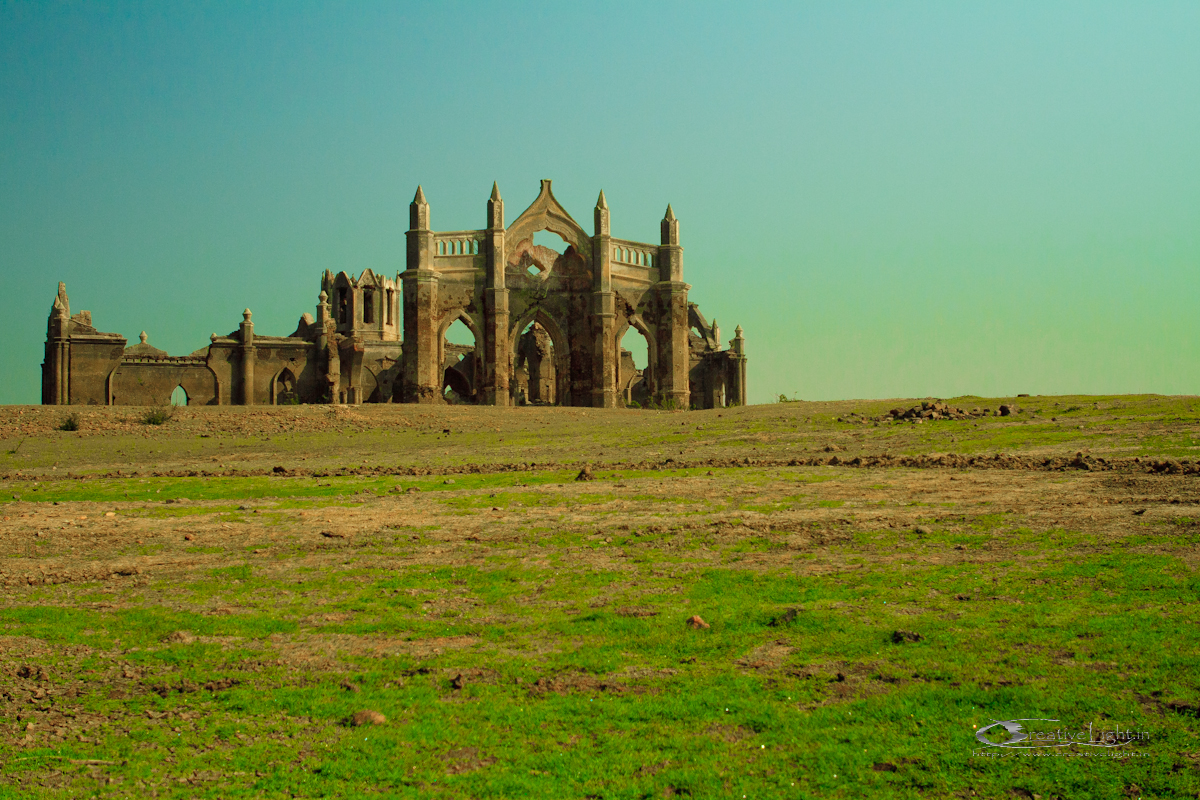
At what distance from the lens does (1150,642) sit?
633 cm

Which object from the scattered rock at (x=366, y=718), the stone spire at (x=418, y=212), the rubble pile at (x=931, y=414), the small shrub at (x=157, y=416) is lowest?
the scattered rock at (x=366, y=718)

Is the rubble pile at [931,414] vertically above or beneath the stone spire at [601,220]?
beneath

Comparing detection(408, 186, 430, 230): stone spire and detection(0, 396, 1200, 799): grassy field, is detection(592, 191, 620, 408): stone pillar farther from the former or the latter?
detection(0, 396, 1200, 799): grassy field

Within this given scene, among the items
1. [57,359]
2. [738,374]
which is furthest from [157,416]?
[738,374]

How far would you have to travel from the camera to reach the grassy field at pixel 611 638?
4.92 meters

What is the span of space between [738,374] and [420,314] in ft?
64.0

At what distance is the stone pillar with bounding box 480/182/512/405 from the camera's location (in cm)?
4106

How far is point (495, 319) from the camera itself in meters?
41.2

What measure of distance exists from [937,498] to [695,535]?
3.77 m

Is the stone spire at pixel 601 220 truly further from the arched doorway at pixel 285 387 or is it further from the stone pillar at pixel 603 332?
the arched doorway at pixel 285 387

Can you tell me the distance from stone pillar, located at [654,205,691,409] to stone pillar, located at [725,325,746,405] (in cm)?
870

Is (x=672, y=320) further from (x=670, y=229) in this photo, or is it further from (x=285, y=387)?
(x=285, y=387)

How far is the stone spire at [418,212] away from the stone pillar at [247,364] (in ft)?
37.0

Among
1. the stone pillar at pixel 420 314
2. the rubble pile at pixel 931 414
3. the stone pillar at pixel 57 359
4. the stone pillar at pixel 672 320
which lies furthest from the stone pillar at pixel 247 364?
the rubble pile at pixel 931 414
